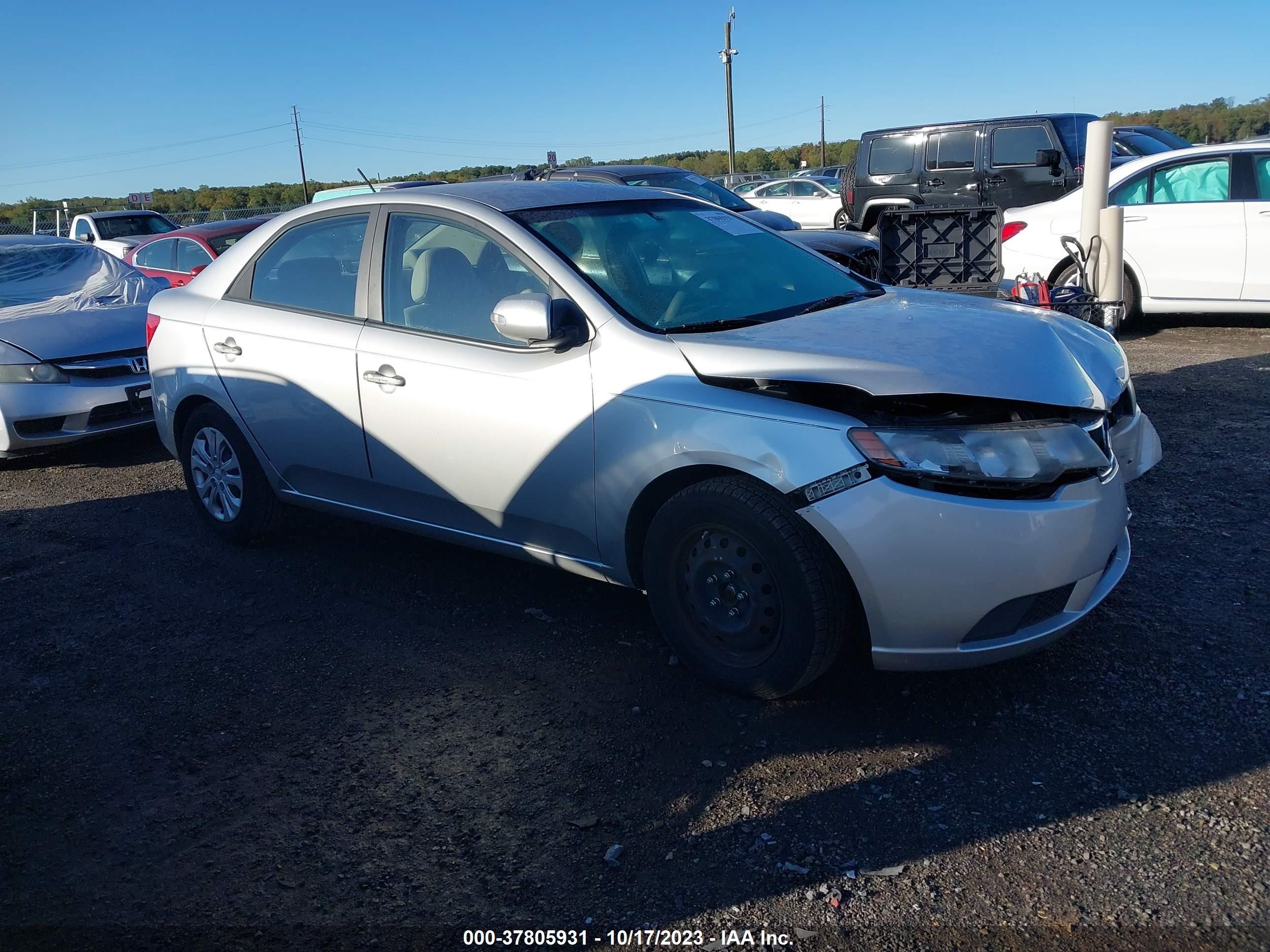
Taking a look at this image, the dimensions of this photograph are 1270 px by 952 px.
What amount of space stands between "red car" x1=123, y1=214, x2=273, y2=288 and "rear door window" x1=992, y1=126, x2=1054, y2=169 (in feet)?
28.9

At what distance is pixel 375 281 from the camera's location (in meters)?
4.40

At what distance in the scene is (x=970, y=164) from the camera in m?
13.5

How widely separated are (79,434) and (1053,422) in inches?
242

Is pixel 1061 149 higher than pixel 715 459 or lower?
higher

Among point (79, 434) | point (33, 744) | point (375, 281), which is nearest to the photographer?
point (33, 744)

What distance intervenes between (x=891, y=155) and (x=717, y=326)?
11678 mm

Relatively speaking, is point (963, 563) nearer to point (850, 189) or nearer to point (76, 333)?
point (76, 333)

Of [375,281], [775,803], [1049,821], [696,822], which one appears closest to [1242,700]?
[1049,821]

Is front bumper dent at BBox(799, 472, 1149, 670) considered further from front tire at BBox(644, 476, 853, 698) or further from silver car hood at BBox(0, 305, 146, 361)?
silver car hood at BBox(0, 305, 146, 361)

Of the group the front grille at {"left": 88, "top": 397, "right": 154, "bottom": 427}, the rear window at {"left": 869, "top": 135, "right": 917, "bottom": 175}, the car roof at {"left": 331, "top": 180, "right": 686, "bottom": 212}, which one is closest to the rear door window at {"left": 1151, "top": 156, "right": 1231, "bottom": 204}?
the rear window at {"left": 869, "top": 135, "right": 917, "bottom": 175}

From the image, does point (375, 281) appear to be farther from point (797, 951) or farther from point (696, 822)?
point (797, 951)

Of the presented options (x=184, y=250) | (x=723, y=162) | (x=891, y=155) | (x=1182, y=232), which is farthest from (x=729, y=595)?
A: (x=723, y=162)

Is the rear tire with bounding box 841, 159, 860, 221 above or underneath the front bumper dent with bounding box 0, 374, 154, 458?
above

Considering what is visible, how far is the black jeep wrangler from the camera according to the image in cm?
1278
